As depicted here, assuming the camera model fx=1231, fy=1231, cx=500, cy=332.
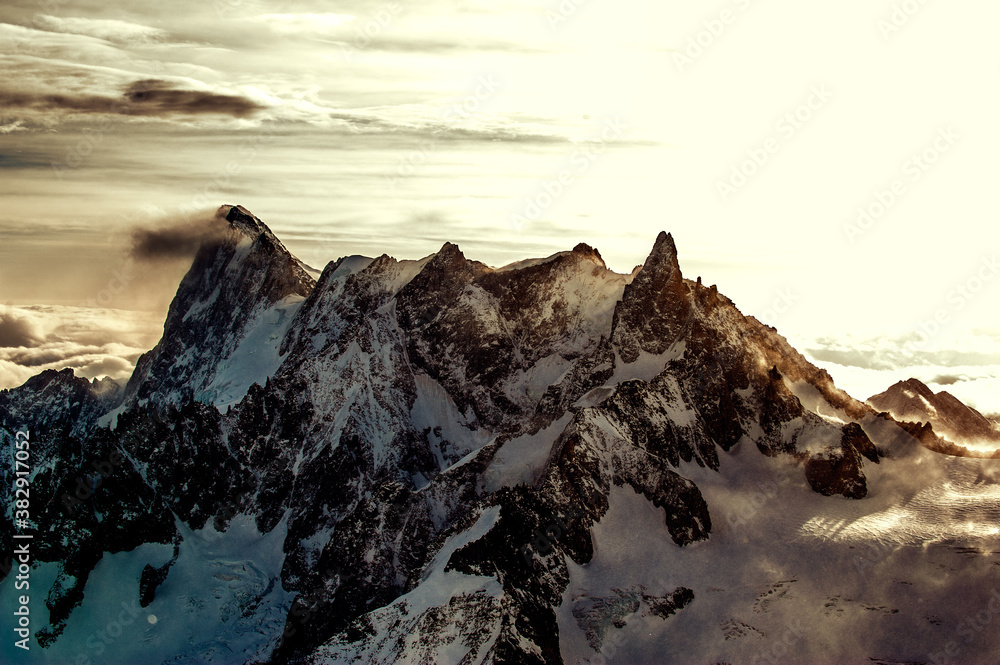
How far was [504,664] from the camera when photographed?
7293 inches

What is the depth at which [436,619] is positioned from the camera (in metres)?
198

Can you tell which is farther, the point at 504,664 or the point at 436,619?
the point at 436,619

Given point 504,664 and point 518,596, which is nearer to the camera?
point 504,664

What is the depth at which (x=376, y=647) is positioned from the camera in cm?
19938

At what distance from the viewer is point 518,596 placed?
199 m

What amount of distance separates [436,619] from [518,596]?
1368 cm

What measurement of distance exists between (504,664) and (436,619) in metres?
17.0

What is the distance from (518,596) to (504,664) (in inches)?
616

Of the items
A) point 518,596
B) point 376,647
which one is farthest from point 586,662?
point 376,647

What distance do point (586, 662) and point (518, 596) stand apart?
15469 mm

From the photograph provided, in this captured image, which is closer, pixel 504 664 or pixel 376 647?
pixel 504 664

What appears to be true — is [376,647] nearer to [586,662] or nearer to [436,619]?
[436,619]

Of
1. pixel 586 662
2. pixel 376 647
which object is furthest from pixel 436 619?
pixel 586 662

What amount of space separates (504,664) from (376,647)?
2506 cm
